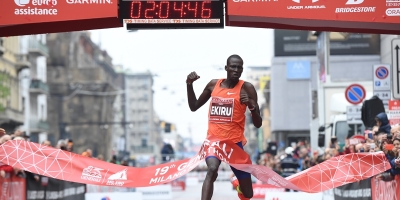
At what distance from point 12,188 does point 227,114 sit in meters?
7.10

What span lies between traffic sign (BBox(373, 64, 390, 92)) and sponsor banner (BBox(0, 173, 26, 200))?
8.08 meters

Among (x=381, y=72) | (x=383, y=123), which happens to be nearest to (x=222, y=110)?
(x=383, y=123)

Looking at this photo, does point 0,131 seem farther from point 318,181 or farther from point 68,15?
point 318,181

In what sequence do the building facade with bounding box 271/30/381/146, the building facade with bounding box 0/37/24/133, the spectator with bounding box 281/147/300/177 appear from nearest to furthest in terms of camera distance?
1. the spectator with bounding box 281/147/300/177
2. the building facade with bounding box 271/30/381/146
3. the building facade with bounding box 0/37/24/133

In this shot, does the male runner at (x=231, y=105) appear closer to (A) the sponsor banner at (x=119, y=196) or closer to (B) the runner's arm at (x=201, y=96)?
(B) the runner's arm at (x=201, y=96)

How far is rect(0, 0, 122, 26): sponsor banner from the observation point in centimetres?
1354

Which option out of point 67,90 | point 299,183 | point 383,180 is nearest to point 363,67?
point 383,180

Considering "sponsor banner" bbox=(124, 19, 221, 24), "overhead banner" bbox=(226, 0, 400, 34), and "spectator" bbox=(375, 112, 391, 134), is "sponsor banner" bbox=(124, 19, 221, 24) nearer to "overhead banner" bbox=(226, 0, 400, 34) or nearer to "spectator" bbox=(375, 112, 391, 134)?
"overhead banner" bbox=(226, 0, 400, 34)

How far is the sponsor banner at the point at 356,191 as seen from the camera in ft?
53.7

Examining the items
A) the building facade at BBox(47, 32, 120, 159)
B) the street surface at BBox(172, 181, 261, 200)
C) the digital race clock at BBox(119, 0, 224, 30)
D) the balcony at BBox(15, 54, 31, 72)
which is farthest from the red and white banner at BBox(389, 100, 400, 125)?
the building facade at BBox(47, 32, 120, 159)

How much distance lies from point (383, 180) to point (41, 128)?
59.8 meters

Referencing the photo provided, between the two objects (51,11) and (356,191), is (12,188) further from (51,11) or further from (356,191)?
(356,191)

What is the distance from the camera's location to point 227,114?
35.6ft

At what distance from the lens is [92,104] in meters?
110
